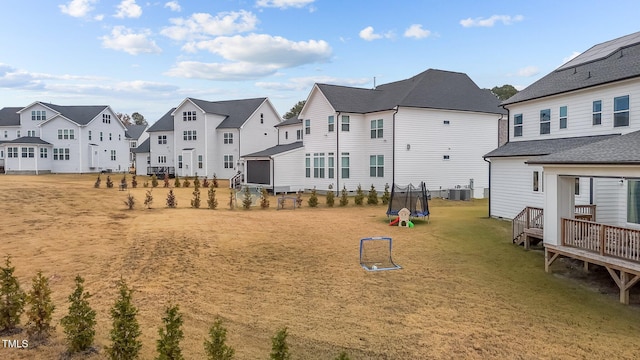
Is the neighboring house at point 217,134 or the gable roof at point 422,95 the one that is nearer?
the gable roof at point 422,95

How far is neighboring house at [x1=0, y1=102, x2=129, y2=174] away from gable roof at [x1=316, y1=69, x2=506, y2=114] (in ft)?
118

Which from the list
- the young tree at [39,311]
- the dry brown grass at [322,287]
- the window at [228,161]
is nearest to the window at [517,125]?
the dry brown grass at [322,287]

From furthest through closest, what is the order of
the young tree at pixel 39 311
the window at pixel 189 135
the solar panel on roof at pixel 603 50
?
1. the window at pixel 189 135
2. the solar panel on roof at pixel 603 50
3. the young tree at pixel 39 311

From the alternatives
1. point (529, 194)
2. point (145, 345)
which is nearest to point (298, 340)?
point (145, 345)

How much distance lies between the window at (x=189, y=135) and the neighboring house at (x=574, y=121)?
35980mm

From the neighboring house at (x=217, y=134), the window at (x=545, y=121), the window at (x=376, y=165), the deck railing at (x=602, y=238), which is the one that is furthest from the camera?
the neighboring house at (x=217, y=134)

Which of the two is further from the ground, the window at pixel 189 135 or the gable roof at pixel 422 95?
the gable roof at pixel 422 95

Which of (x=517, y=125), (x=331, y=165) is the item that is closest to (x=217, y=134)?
(x=331, y=165)

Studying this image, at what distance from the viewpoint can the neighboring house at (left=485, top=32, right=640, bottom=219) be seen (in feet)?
50.6

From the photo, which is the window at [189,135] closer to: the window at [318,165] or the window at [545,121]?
the window at [318,165]

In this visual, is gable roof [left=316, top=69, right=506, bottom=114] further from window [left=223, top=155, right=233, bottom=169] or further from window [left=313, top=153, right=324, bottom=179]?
window [left=223, top=155, right=233, bottom=169]

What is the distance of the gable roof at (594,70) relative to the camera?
16.2m

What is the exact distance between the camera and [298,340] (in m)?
8.20

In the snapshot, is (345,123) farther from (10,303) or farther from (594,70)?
(10,303)
